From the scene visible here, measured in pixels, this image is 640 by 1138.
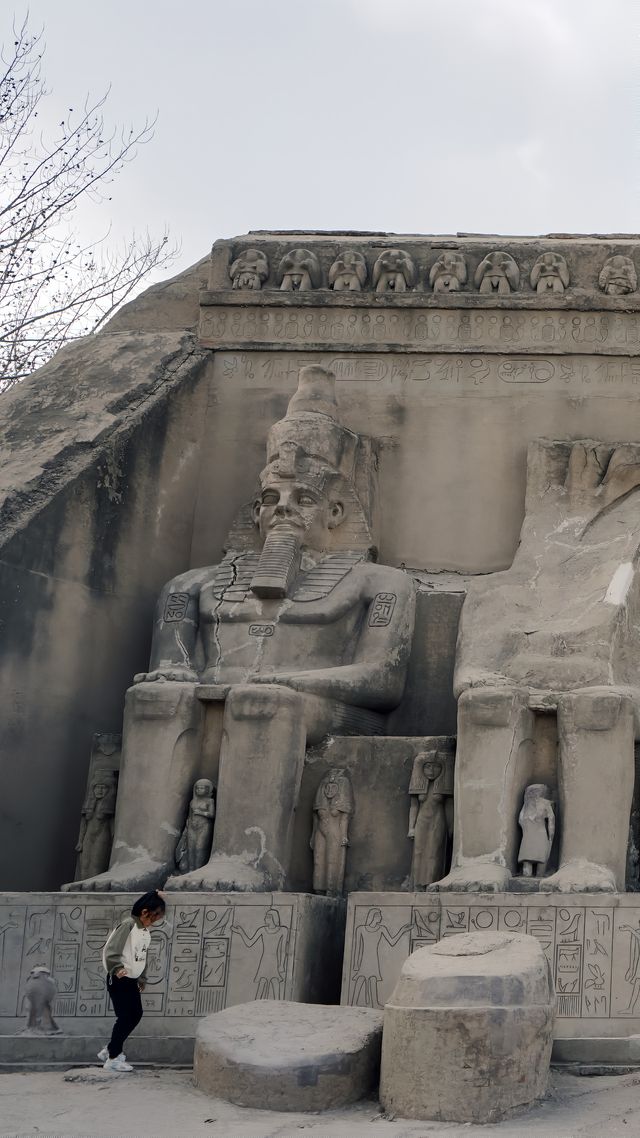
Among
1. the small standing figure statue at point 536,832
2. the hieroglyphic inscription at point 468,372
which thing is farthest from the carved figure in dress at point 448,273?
the small standing figure statue at point 536,832

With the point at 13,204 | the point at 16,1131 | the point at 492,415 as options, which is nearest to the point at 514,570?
the point at 492,415

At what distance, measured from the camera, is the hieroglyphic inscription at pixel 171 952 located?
604 centimetres

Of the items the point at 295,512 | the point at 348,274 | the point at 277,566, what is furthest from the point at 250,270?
the point at 277,566

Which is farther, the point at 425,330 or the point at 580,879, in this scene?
the point at 425,330

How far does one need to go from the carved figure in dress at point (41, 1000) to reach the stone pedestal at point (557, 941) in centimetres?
108

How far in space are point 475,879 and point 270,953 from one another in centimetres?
79

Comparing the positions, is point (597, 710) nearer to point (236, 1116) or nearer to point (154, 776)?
point (154, 776)

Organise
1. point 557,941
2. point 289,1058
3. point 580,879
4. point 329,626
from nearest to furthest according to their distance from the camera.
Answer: point 289,1058 → point 557,941 → point 580,879 → point 329,626

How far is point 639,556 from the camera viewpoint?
750cm

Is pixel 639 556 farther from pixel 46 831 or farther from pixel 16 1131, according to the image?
pixel 16 1131

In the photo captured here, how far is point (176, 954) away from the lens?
6.11 m

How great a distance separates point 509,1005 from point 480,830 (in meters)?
1.57

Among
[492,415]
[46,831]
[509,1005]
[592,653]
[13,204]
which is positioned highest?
[13,204]

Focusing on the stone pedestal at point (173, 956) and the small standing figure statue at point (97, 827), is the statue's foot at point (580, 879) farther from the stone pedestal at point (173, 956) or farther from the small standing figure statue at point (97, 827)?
the small standing figure statue at point (97, 827)
